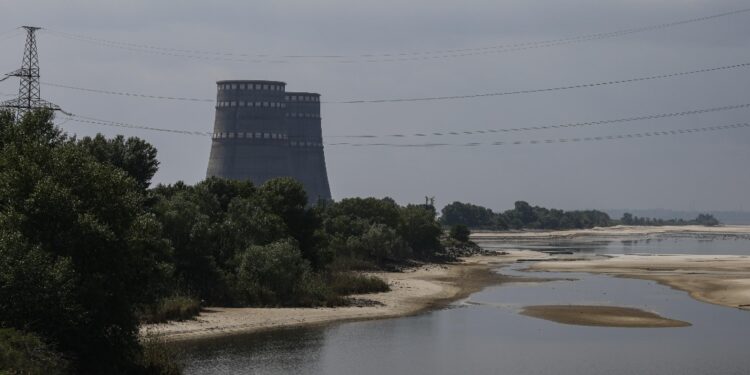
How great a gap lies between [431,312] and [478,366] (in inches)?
778

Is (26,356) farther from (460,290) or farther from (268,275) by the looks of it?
(460,290)

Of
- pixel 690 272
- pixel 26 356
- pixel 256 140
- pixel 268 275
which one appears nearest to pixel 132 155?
pixel 268 275

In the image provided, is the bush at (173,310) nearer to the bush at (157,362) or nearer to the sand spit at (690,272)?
the bush at (157,362)

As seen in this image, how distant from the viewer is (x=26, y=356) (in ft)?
89.6

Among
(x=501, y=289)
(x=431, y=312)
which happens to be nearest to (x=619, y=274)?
(x=501, y=289)

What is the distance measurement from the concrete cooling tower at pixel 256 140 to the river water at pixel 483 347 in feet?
385

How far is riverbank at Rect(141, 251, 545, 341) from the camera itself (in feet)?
157

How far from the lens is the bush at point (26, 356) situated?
26.2 m

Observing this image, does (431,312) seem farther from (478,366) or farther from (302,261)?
(478,366)

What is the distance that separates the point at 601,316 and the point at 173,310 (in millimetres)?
26649

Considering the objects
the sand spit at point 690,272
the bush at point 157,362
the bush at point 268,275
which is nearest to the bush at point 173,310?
the bush at point 268,275

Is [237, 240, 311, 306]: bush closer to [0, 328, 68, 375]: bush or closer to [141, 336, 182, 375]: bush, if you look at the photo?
[141, 336, 182, 375]: bush

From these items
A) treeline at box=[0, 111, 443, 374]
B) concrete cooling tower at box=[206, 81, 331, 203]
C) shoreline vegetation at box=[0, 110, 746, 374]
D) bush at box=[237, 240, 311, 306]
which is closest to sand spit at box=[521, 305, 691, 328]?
shoreline vegetation at box=[0, 110, 746, 374]

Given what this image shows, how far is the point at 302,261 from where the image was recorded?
207 feet
